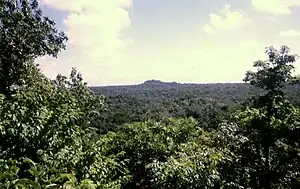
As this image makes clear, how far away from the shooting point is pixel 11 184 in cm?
368

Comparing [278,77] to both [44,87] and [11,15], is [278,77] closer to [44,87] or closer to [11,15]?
[44,87]

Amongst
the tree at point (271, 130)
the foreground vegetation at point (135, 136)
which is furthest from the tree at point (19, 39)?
the tree at point (271, 130)

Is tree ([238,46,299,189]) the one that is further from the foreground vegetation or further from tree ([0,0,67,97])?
tree ([0,0,67,97])

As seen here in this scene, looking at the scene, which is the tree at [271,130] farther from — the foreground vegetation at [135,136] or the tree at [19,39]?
the tree at [19,39]

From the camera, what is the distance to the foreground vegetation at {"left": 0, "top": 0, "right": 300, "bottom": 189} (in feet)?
21.5

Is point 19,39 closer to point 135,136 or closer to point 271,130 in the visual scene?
point 135,136

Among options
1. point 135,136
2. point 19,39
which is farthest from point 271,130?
point 19,39

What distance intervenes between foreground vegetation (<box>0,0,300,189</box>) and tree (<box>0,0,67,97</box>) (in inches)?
1.1

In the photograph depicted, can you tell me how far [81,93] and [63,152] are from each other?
42.0 ft

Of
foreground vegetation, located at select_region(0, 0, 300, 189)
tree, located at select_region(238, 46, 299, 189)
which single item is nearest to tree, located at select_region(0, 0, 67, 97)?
foreground vegetation, located at select_region(0, 0, 300, 189)

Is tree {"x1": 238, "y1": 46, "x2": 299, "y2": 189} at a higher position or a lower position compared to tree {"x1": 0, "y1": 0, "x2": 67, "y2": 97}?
lower

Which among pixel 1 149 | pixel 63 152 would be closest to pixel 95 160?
pixel 63 152

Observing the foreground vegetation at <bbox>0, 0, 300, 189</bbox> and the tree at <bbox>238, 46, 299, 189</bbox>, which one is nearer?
the foreground vegetation at <bbox>0, 0, 300, 189</bbox>

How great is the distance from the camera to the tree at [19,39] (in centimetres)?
1174
